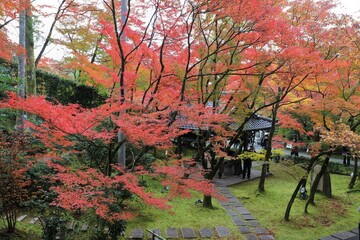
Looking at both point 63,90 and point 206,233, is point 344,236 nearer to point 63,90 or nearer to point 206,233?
point 206,233

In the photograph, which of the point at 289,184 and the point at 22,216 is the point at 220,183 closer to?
the point at 289,184

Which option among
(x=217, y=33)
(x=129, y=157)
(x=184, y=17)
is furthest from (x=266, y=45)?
(x=129, y=157)

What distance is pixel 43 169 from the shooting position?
7.95 metres

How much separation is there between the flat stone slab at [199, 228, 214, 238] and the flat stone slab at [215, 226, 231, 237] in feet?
0.72

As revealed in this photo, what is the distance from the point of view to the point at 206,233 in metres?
7.35

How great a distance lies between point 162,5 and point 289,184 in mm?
11724

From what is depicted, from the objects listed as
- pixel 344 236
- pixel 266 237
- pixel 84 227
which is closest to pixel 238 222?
Result: pixel 266 237

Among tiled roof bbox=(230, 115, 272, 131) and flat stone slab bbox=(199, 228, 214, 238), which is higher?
tiled roof bbox=(230, 115, 272, 131)

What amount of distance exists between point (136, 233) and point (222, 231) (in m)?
2.48

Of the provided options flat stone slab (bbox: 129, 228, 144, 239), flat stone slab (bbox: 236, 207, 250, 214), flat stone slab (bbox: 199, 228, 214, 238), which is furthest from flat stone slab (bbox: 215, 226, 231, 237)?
flat stone slab (bbox: 129, 228, 144, 239)

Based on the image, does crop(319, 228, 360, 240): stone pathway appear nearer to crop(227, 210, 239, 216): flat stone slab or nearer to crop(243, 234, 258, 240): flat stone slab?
crop(243, 234, 258, 240): flat stone slab

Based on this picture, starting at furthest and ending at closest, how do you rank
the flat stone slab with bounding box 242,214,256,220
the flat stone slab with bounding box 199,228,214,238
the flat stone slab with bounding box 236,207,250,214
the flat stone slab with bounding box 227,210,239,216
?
the flat stone slab with bounding box 236,207,250,214, the flat stone slab with bounding box 227,210,239,216, the flat stone slab with bounding box 242,214,256,220, the flat stone slab with bounding box 199,228,214,238

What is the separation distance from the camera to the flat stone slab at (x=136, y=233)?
6.83 m

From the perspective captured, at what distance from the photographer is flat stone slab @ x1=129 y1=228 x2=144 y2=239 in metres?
6.83
